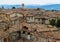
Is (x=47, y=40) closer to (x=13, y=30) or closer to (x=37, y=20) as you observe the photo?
(x=13, y=30)

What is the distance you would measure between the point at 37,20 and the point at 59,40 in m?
Result: 19.9

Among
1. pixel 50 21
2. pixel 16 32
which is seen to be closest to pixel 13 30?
pixel 16 32

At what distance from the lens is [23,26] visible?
72.5ft

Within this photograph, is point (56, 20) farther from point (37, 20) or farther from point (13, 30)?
point (13, 30)

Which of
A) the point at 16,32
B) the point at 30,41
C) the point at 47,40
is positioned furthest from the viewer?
the point at 16,32

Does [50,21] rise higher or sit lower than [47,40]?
lower

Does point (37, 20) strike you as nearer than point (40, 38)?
No

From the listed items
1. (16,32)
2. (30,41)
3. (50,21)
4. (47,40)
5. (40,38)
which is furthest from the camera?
(50,21)

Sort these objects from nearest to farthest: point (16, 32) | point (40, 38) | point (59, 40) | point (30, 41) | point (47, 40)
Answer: point (59, 40) < point (47, 40) < point (40, 38) < point (30, 41) < point (16, 32)

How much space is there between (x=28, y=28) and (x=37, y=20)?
1384 cm

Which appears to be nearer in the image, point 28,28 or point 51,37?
point 51,37

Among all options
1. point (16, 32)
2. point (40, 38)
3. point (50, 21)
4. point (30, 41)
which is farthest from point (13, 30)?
point (50, 21)

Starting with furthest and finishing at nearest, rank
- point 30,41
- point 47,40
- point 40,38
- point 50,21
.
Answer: point 50,21 < point 30,41 < point 40,38 < point 47,40

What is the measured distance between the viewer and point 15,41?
20.2m
